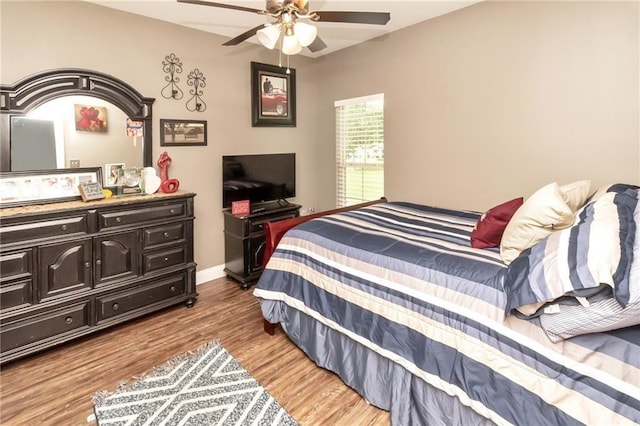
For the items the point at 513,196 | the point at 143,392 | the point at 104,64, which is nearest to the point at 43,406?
the point at 143,392

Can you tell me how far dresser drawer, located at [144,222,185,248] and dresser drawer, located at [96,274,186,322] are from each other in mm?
335

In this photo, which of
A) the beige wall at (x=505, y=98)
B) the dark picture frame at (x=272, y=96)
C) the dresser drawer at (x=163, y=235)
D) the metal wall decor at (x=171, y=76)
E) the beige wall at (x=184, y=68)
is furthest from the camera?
the dark picture frame at (x=272, y=96)

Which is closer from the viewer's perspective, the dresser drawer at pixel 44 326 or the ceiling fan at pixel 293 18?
the ceiling fan at pixel 293 18

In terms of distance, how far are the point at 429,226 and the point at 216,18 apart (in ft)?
8.87

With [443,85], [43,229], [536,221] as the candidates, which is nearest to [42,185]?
[43,229]

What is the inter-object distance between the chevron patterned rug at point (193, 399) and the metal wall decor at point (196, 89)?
246 centimetres

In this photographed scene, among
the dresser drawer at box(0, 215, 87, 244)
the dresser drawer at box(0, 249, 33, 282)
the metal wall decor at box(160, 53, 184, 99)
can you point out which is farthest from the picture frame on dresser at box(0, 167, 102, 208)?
the metal wall decor at box(160, 53, 184, 99)

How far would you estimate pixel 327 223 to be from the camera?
266 cm

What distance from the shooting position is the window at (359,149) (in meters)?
4.12

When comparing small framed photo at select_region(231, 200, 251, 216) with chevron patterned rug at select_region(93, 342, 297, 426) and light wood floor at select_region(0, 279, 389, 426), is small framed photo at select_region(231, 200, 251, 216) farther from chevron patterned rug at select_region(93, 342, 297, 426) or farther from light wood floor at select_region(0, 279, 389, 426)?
chevron patterned rug at select_region(93, 342, 297, 426)

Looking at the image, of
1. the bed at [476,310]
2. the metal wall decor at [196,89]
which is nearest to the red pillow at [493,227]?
the bed at [476,310]

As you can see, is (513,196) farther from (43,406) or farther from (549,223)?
(43,406)

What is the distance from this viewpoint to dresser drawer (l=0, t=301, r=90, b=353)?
2.28 meters

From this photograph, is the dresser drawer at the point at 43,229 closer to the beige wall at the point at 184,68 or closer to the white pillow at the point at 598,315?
the beige wall at the point at 184,68
